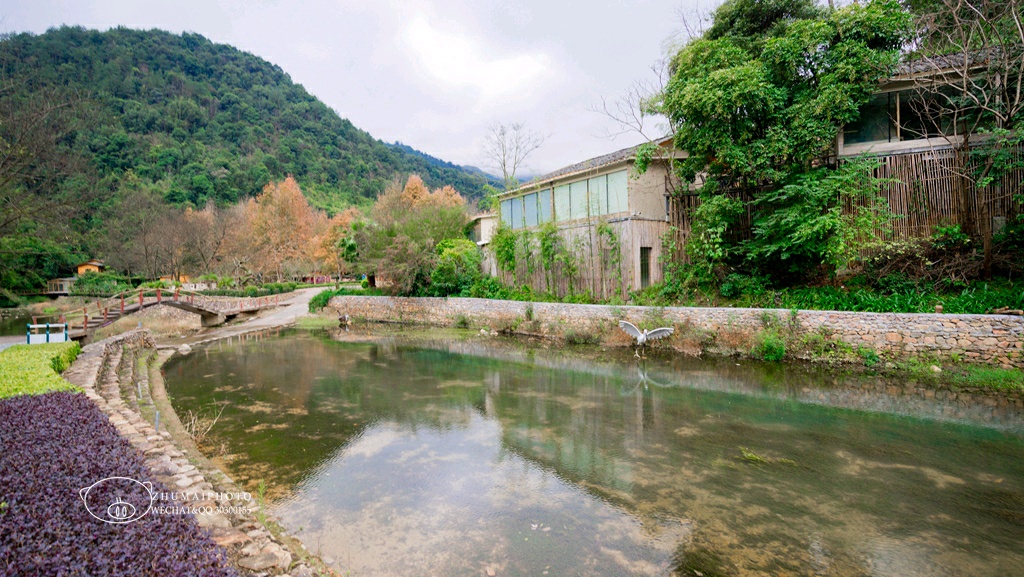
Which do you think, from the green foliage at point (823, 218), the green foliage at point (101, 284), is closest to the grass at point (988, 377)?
the green foliage at point (823, 218)

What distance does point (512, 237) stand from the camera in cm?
1828

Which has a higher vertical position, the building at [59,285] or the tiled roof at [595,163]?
the tiled roof at [595,163]

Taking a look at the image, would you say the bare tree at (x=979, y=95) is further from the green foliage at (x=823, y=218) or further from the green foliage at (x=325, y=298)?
the green foliage at (x=325, y=298)

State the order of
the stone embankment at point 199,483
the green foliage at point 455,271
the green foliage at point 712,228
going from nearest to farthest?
the stone embankment at point 199,483 < the green foliage at point 712,228 < the green foliage at point 455,271

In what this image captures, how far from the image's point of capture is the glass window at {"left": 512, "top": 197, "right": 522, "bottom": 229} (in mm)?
20109

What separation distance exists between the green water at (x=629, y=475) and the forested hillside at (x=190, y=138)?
16461 millimetres

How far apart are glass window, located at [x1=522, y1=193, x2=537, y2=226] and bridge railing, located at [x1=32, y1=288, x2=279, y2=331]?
14916 millimetres

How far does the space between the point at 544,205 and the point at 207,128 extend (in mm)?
60488

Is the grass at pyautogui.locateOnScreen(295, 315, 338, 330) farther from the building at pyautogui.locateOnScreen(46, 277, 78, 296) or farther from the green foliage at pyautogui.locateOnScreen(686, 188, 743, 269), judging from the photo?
the building at pyautogui.locateOnScreen(46, 277, 78, 296)

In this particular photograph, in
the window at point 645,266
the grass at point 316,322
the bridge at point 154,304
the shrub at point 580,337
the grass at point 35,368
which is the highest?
the window at point 645,266

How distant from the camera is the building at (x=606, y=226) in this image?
14.9 meters

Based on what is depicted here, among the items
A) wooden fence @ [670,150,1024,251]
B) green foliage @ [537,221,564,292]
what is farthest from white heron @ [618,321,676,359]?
wooden fence @ [670,150,1024,251]

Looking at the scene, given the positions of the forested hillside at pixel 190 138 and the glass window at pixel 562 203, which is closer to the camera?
the glass window at pixel 562 203

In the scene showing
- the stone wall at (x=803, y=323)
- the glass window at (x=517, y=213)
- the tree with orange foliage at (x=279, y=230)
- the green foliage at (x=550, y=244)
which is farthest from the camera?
the tree with orange foliage at (x=279, y=230)
